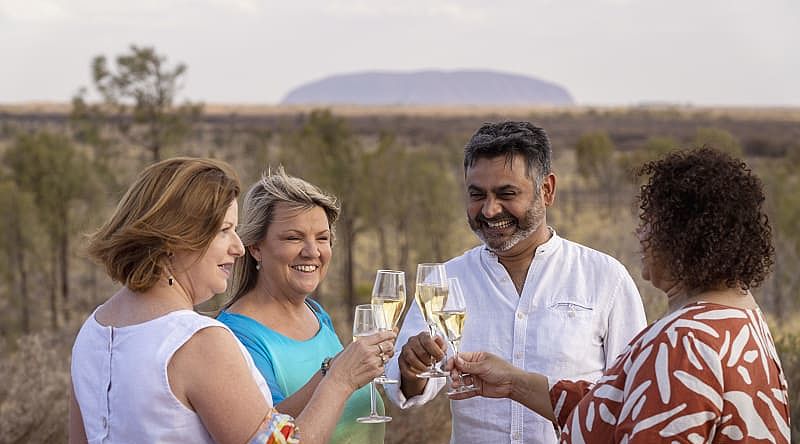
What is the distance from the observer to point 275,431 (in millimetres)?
2648

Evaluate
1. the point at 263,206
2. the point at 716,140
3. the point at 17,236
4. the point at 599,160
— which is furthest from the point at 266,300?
the point at 599,160

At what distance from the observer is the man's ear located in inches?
159

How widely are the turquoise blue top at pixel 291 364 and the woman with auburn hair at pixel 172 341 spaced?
0.63m

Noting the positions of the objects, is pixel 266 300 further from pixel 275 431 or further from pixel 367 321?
pixel 275 431

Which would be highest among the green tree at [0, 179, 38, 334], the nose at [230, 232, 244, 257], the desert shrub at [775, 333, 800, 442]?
the nose at [230, 232, 244, 257]

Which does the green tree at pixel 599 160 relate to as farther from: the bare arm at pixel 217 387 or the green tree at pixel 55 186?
the bare arm at pixel 217 387

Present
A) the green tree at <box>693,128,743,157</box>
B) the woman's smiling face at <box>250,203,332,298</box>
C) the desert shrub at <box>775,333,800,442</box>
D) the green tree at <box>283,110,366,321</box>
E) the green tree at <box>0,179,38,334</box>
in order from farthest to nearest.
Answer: the green tree at <box>283,110,366,321</box> < the green tree at <box>0,179,38,334</box> < the desert shrub at <box>775,333,800,442</box> < the woman's smiling face at <box>250,203,332,298</box> < the green tree at <box>693,128,743,157</box>

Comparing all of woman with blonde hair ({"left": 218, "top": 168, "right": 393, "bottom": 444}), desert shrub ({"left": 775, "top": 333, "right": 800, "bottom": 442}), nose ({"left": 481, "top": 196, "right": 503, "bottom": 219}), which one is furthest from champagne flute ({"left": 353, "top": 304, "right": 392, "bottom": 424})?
desert shrub ({"left": 775, "top": 333, "right": 800, "bottom": 442})

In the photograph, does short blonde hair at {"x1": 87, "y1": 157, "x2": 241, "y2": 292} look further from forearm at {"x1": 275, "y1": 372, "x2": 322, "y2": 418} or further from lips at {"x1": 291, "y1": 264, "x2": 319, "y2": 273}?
lips at {"x1": 291, "y1": 264, "x2": 319, "y2": 273}

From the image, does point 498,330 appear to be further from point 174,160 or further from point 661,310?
point 661,310

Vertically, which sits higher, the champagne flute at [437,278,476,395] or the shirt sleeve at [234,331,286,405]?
the champagne flute at [437,278,476,395]

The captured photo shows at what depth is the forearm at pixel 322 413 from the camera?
9.20 ft

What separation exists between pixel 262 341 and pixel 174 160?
3.24ft

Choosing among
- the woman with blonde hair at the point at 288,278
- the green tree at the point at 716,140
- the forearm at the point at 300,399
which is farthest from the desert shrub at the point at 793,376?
the forearm at the point at 300,399
